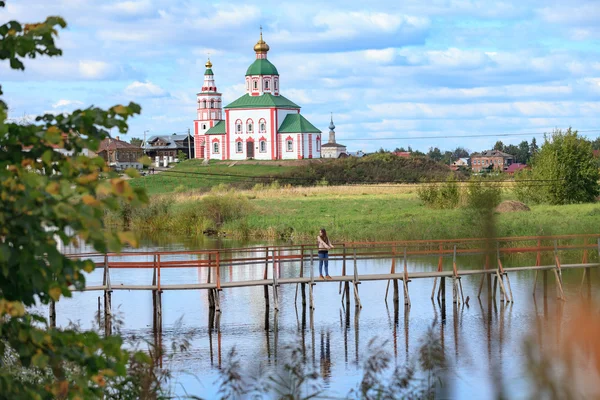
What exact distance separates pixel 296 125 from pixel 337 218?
186ft

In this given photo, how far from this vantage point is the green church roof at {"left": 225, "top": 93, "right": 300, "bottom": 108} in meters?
105

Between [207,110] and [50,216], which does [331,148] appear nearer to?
[207,110]

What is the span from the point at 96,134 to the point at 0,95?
98cm

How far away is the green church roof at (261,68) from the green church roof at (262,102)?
2646 millimetres

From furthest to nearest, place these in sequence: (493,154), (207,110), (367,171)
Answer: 1. (493,154)
2. (207,110)
3. (367,171)

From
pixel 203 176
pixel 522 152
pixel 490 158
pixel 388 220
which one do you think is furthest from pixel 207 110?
pixel 388 220

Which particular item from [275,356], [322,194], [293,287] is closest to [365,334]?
[275,356]

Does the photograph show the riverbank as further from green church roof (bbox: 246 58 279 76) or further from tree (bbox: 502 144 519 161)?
tree (bbox: 502 144 519 161)

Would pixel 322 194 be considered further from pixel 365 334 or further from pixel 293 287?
pixel 365 334

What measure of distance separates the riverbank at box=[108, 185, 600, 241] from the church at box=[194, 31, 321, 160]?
1491 inches

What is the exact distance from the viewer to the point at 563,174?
54.4 m

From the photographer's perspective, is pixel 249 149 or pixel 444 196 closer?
pixel 444 196

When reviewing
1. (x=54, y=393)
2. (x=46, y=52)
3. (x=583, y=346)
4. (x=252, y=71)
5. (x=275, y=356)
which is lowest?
(x=275, y=356)

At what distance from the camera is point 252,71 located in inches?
4254
